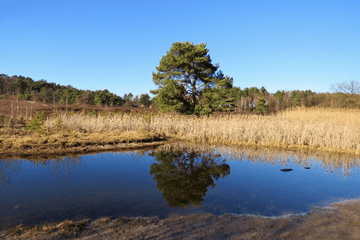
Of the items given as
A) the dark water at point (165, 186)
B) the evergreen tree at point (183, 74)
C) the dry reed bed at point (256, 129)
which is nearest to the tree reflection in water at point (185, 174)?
the dark water at point (165, 186)

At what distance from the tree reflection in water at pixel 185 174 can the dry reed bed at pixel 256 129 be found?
10.8 feet

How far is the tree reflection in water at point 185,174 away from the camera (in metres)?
5.04

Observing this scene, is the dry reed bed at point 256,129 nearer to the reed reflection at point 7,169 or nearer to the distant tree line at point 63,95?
the reed reflection at point 7,169

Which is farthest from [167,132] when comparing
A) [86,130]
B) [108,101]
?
[108,101]

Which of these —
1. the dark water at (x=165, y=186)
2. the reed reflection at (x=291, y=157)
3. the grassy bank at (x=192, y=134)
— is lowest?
the dark water at (x=165, y=186)

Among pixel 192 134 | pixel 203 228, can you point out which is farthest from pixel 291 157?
pixel 203 228

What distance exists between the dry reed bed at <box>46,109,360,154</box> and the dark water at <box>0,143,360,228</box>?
2.27m

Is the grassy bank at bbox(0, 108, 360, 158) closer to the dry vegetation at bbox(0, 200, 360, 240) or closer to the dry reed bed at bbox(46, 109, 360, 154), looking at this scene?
the dry reed bed at bbox(46, 109, 360, 154)

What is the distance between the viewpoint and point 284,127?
38.8ft

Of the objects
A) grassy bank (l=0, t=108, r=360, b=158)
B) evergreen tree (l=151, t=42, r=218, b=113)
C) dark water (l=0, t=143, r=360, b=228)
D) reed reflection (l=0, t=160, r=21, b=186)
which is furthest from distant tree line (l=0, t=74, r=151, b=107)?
dark water (l=0, t=143, r=360, b=228)

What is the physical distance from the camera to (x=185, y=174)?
21.9 ft

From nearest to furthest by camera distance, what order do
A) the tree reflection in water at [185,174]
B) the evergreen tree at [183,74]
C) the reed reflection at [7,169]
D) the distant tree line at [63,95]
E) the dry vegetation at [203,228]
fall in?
the dry vegetation at [203,228] < the tree reflection in water at [185,174] < the reed reflection at [7,169] < the evergreen tree at [183,74] < the distant tree line at [63,95]

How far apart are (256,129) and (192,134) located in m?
3.36

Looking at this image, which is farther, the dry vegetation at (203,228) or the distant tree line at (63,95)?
the distant tree line at (63,95)
